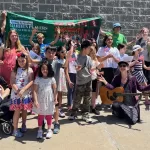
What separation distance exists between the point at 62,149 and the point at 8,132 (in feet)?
A: 3.36

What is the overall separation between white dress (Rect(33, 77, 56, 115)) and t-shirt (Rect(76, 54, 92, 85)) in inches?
34.2

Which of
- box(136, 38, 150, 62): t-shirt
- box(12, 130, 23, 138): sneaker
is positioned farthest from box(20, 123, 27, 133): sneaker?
box(136, 38, 150, 62): t-shirt

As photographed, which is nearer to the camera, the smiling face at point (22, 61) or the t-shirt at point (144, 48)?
the smiling face at point (22, 61)

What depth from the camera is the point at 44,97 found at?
453cm

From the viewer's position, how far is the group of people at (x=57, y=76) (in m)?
4.56

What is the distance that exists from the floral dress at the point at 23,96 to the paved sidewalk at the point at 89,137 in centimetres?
50

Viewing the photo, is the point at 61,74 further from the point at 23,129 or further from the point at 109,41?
the point at 109,41

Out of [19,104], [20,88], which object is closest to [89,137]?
[19,104]

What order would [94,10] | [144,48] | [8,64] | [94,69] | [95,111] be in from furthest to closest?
[94,10] < [144,48] < [95,111] < [94,69] < [8,64]

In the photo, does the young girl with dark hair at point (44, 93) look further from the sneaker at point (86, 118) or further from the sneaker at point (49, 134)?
the sneaker at point (86, 118)

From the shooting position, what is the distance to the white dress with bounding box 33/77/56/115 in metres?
4.53

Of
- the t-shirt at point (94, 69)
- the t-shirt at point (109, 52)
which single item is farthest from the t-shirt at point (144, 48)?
the t-shirt at point (94, 69)

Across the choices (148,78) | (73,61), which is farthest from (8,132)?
(148,78)

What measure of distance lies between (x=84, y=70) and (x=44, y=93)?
3.47ft
